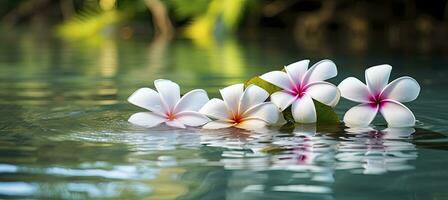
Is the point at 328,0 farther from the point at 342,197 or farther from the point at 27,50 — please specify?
the point at 342,197

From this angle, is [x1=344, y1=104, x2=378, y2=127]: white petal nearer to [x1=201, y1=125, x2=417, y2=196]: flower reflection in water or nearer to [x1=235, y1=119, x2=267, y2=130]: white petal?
[x1=201, y1=125, x2=417, y2=196]: flower reflection in water

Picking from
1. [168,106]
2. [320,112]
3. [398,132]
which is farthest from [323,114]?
[168,106]

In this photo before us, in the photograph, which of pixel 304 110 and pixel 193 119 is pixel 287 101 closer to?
pixel 304 110

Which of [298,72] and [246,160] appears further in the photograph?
[298,72]

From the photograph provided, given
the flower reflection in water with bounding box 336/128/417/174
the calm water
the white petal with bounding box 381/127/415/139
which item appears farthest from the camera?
the white petal with bounding box 381/127/415/139

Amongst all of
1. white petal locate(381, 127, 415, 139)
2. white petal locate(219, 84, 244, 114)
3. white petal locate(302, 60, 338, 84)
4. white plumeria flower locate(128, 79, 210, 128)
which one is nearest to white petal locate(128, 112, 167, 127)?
white plumeria flower locate(128, 79, 210, 128)

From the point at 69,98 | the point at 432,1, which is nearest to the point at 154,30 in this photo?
the point at 432,1
